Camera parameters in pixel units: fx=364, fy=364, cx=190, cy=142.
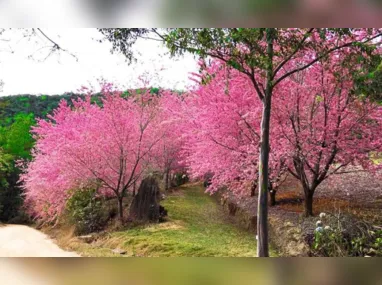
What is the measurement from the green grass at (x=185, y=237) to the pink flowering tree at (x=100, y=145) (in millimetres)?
453

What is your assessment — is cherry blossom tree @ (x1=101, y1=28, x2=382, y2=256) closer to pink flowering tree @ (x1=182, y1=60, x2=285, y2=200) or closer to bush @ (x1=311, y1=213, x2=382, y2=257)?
pink flowering tree @ (x1=182, y1=60, x2=285, y2=200)

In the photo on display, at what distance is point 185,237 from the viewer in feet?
8.43

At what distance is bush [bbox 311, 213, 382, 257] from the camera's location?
7.56 feet

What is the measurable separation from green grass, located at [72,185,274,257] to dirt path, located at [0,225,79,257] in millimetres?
228

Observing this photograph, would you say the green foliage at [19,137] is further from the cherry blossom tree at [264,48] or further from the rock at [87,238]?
the cherry blossom tree at [264,48]

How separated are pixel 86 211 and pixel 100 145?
59 centimetres

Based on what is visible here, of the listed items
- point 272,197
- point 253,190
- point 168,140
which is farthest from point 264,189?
point 168,140

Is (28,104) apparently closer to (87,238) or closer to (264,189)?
(87,238)

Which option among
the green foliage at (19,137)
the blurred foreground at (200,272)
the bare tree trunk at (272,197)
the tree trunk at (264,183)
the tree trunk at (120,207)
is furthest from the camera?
the tree trunk at (120,207)

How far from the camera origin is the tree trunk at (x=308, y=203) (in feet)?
8.20

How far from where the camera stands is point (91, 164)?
10.6ft

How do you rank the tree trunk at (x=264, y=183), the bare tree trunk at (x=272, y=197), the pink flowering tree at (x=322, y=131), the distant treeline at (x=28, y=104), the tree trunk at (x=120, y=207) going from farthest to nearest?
the tree trunk at (x=120, y=207)
the distant treeline at (x=28, y=104)
the pink flowering tree at (x=322, y=131)
the bare tree trunk at (x=272, y=197)
the tree trunk at (x=264, y=183)

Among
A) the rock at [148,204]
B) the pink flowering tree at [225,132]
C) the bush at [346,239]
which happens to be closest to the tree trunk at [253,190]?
the pink flowering tree at [225,132]

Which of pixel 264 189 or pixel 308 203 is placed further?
pixel 308 203
